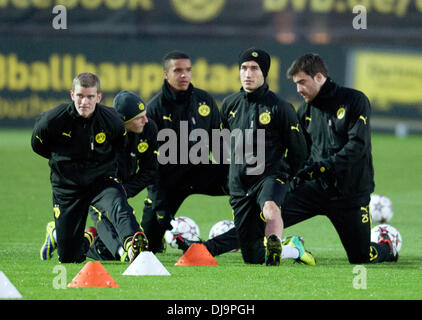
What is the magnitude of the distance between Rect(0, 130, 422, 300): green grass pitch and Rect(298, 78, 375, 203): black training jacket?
2.63 feet

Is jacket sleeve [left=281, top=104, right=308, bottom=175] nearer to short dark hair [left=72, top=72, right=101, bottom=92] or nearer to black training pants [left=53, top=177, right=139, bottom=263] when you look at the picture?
black training pants [left=53, top=177, right=139, bottom=263]

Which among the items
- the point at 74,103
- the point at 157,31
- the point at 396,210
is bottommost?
the point at 396,210

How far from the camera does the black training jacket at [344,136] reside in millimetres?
8906

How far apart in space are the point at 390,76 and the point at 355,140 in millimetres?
17591

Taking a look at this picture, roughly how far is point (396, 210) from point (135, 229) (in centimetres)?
630

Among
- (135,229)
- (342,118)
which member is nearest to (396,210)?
(342,118)

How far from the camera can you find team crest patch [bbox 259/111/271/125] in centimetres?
893

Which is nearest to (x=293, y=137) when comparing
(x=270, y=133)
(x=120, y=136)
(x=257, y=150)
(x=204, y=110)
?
(x=270, y=133)

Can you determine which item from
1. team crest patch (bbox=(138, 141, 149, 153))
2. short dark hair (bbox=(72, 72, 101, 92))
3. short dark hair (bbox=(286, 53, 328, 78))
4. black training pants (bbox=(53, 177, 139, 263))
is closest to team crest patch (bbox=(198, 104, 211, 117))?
team crest patch (bbox=(138, 141, 149, 153))

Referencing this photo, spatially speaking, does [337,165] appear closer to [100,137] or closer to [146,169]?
[146,169]

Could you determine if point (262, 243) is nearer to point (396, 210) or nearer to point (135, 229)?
point (135, 229)

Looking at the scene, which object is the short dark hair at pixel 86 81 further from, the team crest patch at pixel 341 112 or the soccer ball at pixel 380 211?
the soccer ball at pixel 380 211
